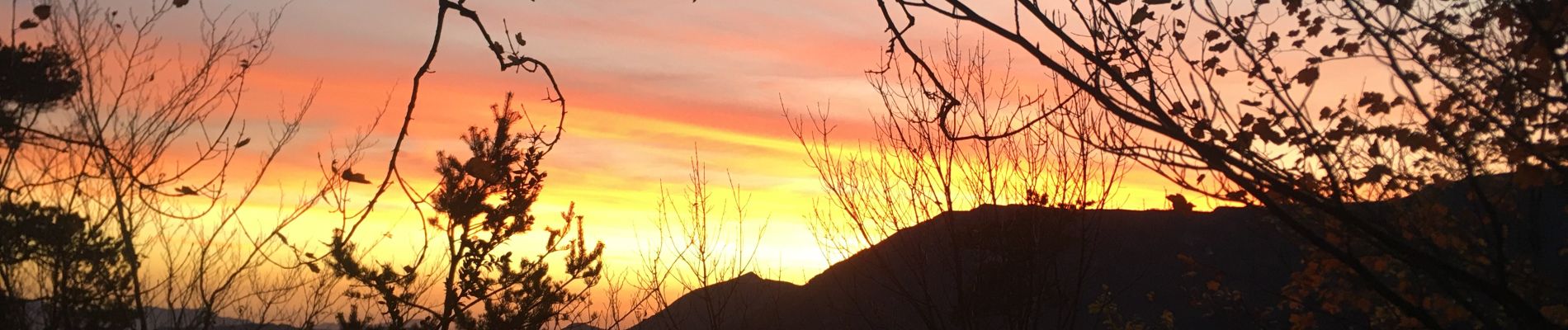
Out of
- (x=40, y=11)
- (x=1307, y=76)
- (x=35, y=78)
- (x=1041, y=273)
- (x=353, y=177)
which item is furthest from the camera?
(x=35, y=78)

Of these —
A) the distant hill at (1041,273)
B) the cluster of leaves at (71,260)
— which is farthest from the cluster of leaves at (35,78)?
the distant hill at (1041,273)

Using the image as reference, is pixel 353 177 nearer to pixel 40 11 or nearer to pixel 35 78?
pixel 40 11

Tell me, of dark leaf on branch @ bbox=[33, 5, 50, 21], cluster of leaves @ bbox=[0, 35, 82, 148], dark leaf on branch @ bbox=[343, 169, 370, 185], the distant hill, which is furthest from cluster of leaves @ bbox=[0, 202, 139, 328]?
dark leaf on branch @ bbox=[343, 169, 370, 185]

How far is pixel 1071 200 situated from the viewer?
8477mm

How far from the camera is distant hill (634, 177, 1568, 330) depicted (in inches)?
336

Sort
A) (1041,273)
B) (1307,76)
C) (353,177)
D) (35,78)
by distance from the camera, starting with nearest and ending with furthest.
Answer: (353,177) < (1307,76) < (1041,273) < (35,78)

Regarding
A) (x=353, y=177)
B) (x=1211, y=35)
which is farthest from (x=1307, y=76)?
(x=353, y=177)

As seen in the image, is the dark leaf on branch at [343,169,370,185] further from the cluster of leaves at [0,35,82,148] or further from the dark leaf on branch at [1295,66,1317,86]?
the cluster of leaves at [0,35,82,148]

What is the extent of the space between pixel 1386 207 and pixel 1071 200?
214 centimetres

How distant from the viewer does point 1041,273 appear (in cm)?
826

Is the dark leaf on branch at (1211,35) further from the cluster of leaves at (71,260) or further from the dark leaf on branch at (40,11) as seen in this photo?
the cluster of leaves at (71,260)

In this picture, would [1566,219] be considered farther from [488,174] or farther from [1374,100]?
[488,174]

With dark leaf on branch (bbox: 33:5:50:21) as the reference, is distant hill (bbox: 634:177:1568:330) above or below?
below

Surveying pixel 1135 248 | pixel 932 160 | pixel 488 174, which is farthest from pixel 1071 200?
pixel 1135 248
